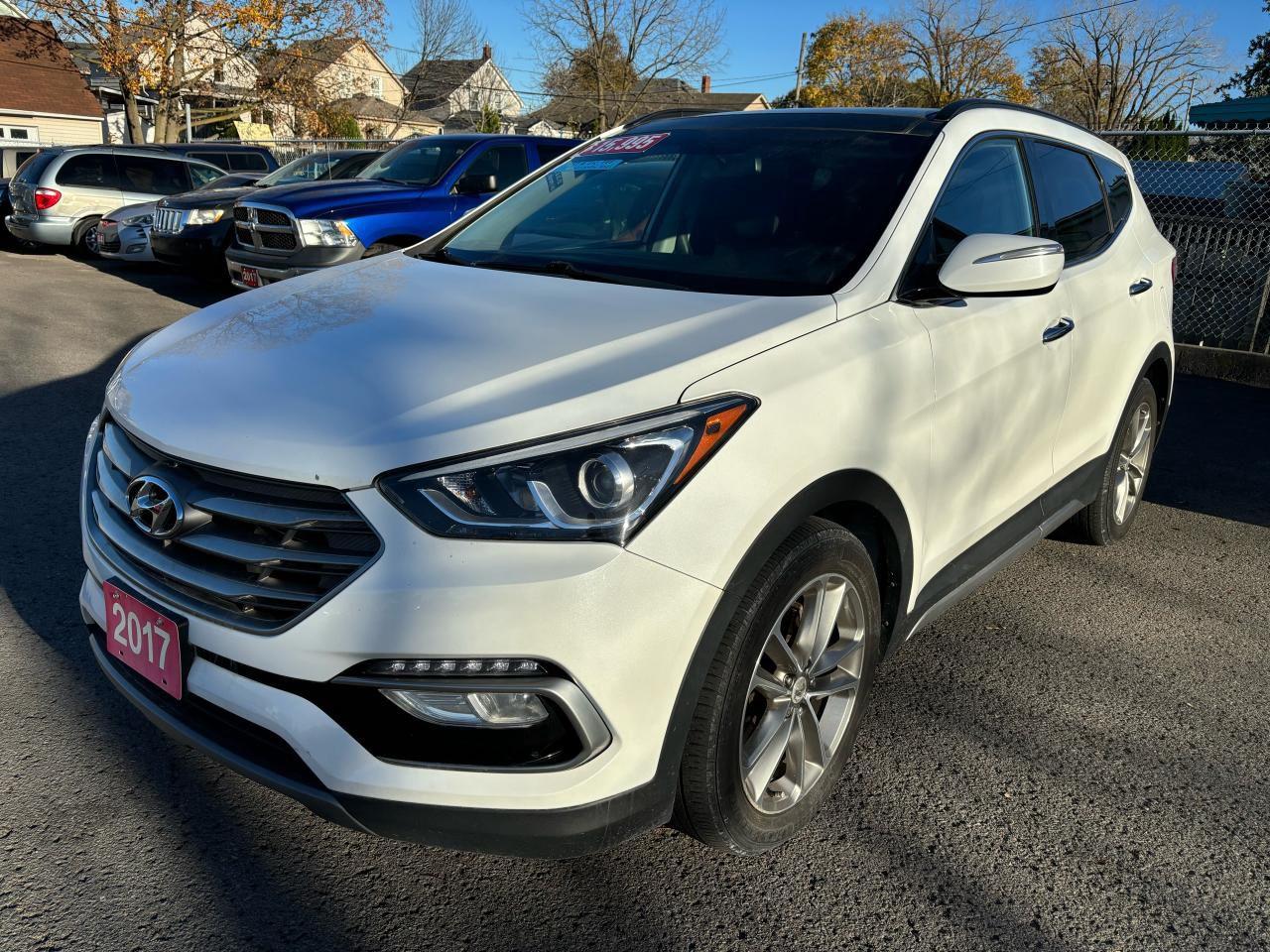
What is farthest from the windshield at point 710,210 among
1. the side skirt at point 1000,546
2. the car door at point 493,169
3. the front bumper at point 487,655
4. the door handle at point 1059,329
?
the car door at point 493,169

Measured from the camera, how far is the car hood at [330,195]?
29.0 feet

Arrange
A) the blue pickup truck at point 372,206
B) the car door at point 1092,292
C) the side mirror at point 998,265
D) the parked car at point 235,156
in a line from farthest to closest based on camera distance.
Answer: the parked car at point 235,156, the blue pickup truck at point 372,206, the car door at point 1092,292, the side mirror at point 998,265

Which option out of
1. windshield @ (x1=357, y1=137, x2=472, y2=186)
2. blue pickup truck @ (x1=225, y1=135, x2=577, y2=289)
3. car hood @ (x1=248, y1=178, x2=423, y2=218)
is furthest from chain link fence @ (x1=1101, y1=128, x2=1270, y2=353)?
car hood @ (x1=248, y1=178, x2=423, y2=218)

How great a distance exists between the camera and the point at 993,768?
287 centimetres

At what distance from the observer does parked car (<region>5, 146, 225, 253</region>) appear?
14.8 m

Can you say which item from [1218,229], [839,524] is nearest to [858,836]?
[839,524]

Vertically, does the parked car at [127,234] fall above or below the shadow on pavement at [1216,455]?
above

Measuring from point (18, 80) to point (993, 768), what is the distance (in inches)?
1852

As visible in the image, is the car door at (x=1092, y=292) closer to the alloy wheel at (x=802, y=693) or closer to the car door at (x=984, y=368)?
the car door at (x=984, y=368)

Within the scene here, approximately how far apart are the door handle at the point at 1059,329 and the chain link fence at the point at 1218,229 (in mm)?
5876

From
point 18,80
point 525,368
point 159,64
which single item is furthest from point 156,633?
point 18,80

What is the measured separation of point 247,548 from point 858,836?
65.2 inches

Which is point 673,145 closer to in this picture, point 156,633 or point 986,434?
point 986,434

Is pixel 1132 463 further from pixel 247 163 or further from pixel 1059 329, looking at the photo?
pixel 247 163
